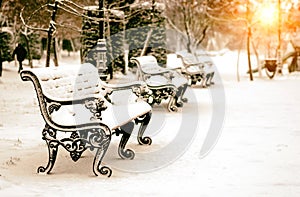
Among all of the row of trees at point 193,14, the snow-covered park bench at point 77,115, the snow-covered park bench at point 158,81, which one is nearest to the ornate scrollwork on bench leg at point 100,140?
the snow-covered park bench at point 77,115

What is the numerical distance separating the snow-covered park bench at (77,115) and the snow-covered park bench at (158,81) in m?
3.97

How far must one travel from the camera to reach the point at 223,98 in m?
15.1

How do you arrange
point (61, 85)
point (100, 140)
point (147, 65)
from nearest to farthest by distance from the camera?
point (100, 140) → point (61, 85) → point (147, 65)

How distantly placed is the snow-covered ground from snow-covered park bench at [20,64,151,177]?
31 cm

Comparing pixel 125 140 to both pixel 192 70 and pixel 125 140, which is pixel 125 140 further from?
pixel 192 70

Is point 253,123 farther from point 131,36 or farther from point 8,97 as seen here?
point 131,36

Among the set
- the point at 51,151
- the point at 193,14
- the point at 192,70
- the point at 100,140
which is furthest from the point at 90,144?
the point at 193,14

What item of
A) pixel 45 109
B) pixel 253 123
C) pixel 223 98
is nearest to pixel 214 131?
pixel 253 123

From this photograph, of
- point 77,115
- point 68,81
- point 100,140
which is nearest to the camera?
point 100,140

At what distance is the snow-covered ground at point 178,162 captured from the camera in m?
5.51

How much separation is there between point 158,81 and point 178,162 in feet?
16.9

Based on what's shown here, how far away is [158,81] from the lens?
11.8 metres

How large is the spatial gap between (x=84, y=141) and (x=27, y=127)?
12.9ft

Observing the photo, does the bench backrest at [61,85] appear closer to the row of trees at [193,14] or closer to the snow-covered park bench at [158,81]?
the snow-covered park bench at [158,81]
